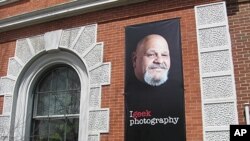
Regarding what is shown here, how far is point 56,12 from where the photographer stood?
8.78 metres

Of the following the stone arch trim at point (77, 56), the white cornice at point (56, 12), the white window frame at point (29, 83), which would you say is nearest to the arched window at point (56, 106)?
the white window frame at point (29, 83)

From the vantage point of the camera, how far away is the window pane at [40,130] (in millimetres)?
8484

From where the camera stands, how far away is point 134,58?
24.7ft

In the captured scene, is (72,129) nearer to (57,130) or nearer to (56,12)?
(57,130)

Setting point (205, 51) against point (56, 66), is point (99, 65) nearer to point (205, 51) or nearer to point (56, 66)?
point (56, 66)

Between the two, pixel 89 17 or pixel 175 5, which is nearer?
pixel 175 5

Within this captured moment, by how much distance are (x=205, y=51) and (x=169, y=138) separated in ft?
6.10

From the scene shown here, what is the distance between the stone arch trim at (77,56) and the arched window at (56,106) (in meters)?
0.55

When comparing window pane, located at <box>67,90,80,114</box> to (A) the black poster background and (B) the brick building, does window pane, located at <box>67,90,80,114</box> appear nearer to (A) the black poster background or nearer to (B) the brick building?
(B) the brick building

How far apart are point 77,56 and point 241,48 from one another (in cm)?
377

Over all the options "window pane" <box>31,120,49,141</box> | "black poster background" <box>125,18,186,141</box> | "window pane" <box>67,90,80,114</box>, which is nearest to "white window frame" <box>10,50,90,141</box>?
"window pane" <box>31,120,49,141</box>

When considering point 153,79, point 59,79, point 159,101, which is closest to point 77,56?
point 59,79

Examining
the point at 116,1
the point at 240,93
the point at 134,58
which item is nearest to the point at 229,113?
the point at 240,93

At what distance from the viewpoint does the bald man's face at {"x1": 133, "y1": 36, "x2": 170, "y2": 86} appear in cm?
719
